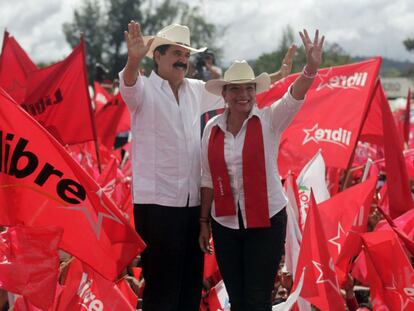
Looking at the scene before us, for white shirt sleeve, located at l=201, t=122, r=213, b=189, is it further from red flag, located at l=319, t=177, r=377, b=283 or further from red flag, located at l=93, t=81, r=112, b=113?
red flag, located at l=93, t=81, r=112, b=113

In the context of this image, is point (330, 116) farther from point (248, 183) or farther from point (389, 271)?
point (248, 183)

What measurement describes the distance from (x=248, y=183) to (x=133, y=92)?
2.19 ft

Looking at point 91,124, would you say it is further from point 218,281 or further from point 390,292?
point 390,292

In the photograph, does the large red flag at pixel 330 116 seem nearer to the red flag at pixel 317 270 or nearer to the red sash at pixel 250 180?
the red flag at pixel 317 270

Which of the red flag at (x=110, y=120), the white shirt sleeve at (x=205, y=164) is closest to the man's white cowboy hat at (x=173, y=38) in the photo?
the white shirt sleeve at (x=205, y=164)

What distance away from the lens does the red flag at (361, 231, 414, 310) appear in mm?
3762

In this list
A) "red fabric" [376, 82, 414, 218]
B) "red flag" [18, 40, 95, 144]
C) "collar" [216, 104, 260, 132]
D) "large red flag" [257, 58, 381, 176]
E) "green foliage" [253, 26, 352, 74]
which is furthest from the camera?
"green foliage" [253, 26, 352, 74]

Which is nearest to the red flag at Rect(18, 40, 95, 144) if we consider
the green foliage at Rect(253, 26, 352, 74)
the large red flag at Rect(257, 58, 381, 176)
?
the large red flag at Rect(257, 58, 381, 176)

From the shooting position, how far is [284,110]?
11.3 feet

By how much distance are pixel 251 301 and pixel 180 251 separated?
41cm

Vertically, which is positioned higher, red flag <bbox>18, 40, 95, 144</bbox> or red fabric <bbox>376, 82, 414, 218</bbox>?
red flag <bbox>18, 40, 95, 144</bbox>

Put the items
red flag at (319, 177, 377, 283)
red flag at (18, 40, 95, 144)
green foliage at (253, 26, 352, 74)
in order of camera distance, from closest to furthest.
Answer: red flag at (319, 177, 377, 283) → red flag at (18, 40, 95, 144) → green foliage at (253, 26, 352, 74)

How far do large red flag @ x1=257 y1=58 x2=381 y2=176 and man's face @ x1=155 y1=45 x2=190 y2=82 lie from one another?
240 centimetres

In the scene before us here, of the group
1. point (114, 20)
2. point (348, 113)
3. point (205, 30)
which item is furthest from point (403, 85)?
point (348, 113)
